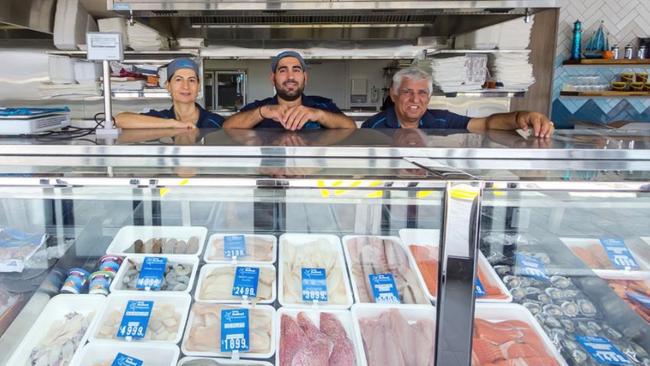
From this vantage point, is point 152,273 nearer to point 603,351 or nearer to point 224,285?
point 224,285

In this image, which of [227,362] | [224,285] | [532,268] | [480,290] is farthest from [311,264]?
[532,268]

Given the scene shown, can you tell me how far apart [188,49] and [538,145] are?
3490 millimetres

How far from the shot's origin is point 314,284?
1.42 m

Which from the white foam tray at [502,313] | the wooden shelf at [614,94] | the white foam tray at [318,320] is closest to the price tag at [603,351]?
the white foam tray at [502,313]

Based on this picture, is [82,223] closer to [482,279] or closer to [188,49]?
[482,279]

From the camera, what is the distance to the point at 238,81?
5.08 metres

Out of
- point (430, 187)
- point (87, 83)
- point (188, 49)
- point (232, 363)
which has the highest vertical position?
point (188, 49)

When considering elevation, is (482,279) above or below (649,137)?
below

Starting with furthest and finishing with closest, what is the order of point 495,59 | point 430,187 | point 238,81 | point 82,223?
point 238,81 → point 495,59 → point 82,223 → point 430,187

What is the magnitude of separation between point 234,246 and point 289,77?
Result: 1.11 meters

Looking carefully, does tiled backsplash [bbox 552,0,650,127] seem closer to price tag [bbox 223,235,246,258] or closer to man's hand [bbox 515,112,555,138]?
man's hand [bbox 515,112,555,138]

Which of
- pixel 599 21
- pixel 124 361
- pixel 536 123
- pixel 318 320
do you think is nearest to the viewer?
pixel 124 361

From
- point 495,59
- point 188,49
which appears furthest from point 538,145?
point 188,49

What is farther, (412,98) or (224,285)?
(412,98)
